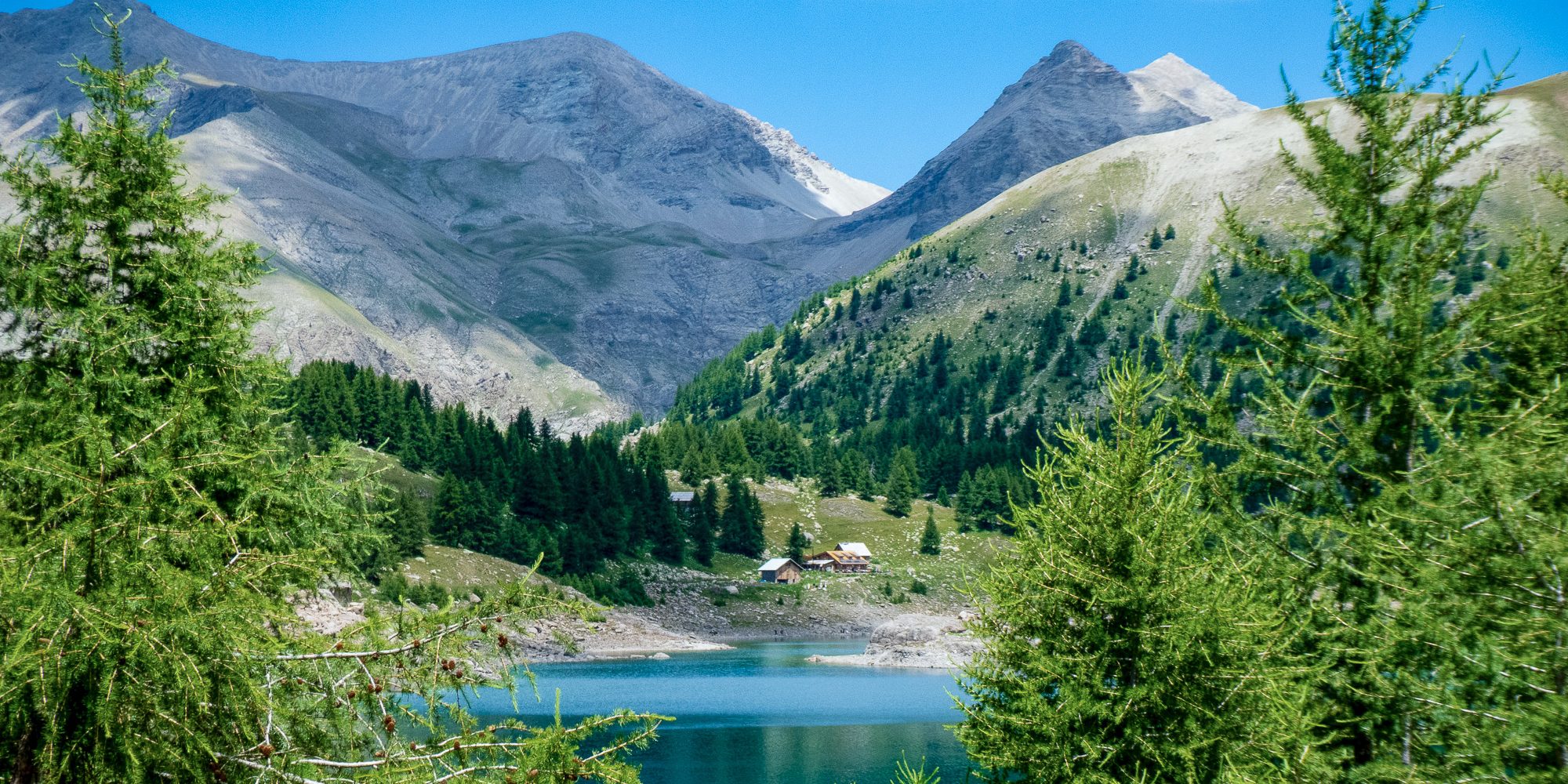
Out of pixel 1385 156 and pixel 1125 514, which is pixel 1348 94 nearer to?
pixel 1385 156

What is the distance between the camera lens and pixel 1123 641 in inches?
475

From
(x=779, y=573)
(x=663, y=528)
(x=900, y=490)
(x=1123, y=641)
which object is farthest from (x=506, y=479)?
(x=1123, y=641)

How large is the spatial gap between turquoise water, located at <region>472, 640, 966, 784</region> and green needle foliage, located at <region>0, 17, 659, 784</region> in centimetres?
3533

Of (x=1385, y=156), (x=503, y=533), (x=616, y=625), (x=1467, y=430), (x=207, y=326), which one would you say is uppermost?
(x=1385, y=156)

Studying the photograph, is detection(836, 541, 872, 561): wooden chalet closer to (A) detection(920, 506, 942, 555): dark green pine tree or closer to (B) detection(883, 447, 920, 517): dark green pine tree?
(A) detection(920, 506, 942, 555): dark green pine tree

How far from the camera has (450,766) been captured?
28.5ft

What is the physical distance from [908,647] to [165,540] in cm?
9954

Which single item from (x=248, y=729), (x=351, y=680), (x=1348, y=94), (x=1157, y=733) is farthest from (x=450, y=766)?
(x=1348, y=94)

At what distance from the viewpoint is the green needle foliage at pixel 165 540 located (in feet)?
21.9

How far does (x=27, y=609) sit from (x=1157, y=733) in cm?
1061

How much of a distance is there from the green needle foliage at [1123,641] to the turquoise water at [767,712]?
111 feet

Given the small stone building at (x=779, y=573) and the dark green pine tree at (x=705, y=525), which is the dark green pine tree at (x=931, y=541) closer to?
the small stone building at (x=779, y=573)

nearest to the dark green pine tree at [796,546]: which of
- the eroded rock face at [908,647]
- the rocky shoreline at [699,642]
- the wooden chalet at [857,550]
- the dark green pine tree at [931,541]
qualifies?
the wooden chalet at [857,550]

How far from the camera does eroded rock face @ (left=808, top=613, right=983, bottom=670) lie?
3939 inches
